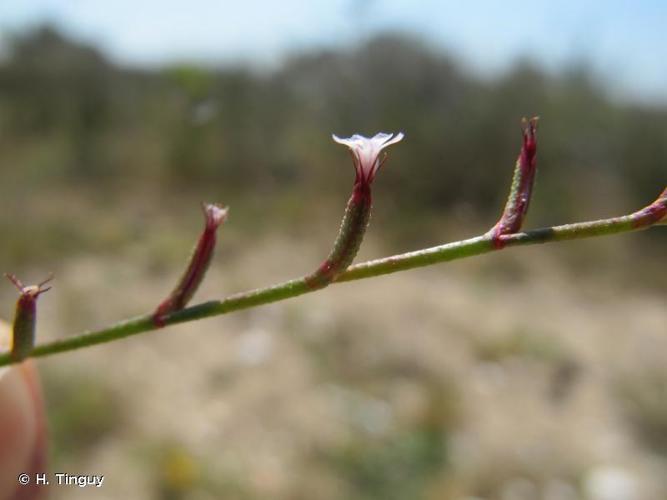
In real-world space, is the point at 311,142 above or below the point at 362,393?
above

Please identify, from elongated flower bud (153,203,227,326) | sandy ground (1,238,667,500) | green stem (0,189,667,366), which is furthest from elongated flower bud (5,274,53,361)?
sandy ground (1,238,667,500)

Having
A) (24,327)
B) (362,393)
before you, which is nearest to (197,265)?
(24,327)

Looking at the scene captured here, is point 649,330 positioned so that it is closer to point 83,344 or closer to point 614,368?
point 614,368

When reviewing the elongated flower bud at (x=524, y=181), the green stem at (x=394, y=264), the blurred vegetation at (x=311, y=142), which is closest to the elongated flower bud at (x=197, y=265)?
the green stem at (x=394, y=264)

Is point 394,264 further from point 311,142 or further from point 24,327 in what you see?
point 311,142

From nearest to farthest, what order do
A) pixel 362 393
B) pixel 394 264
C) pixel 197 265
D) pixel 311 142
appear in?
1. pixel 394 264
2. pixel 197 265
3. pixel 362 393
4. pixel 311 142

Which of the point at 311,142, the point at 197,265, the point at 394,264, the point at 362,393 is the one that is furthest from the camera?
the point at 311,142

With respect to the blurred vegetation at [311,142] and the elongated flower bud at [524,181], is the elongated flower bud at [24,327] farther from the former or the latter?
the blurred vegetation at [311,142]
